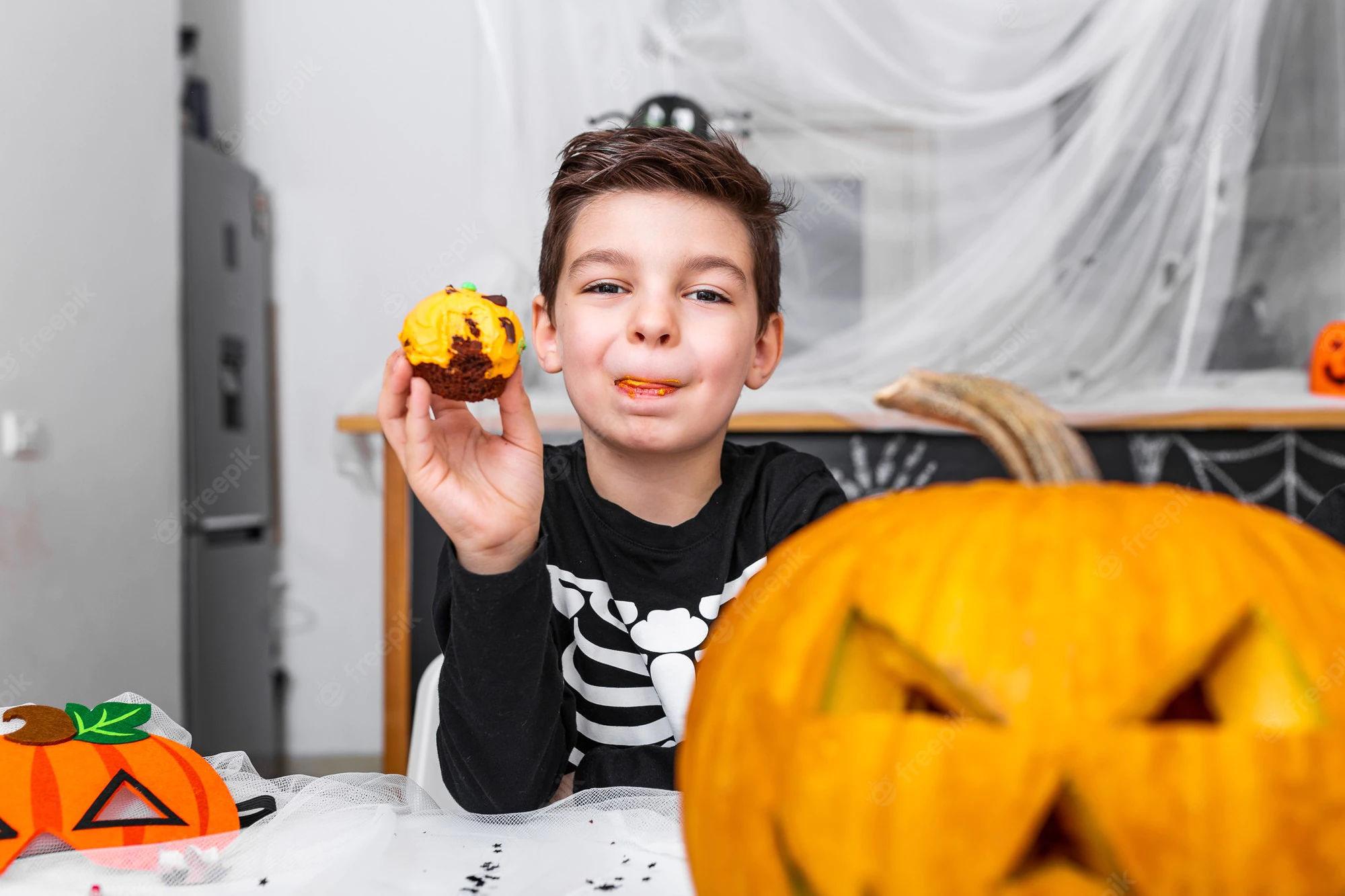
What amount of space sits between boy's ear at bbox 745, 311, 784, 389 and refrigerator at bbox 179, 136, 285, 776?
1.93m

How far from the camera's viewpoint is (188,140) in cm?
262

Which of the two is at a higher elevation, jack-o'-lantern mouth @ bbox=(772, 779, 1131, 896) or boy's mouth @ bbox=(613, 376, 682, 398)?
boy's mouth @ bbox=(613, 376, 682, 398)

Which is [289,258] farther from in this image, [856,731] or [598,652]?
[856,731]

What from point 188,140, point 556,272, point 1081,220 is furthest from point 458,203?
point 556,272

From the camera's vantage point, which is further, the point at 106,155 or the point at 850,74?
the point at 850,74

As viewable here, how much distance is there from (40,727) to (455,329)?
29 cm

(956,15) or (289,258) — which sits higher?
(956,15)

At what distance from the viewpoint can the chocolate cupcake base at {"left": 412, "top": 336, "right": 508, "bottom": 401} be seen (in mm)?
542

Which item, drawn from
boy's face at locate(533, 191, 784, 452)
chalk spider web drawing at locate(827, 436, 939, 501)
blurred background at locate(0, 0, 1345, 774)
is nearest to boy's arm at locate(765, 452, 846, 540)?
boy's face at locate(533, 191, 784, 452)

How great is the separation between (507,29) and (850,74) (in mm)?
857

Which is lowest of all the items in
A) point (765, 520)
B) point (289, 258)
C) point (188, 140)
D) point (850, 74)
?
→ point (765, 520)

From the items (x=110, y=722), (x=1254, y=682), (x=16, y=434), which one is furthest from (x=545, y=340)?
(x=16, y=434)

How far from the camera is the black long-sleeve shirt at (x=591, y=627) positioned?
64 cm

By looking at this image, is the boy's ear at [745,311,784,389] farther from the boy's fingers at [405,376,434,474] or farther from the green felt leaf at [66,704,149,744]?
the green felt leaf at [66,704,149,744]
